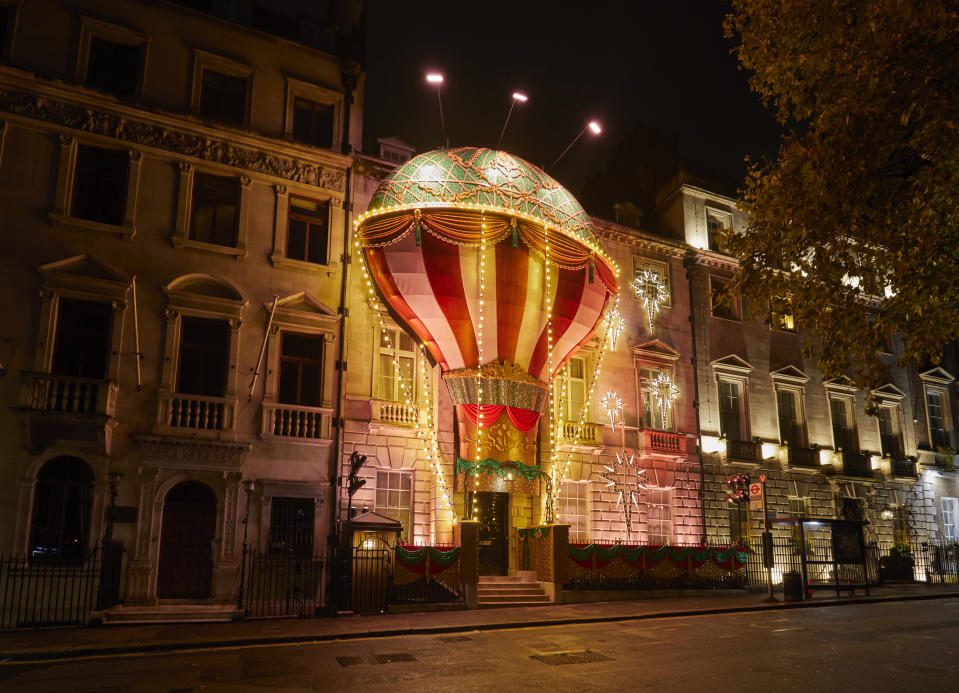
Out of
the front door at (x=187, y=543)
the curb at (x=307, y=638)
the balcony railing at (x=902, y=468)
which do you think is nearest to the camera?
the curb at (x=307, y=638)

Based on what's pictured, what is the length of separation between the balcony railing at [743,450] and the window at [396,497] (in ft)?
41.2

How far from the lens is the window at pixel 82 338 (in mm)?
16562

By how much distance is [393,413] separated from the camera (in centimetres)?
1967

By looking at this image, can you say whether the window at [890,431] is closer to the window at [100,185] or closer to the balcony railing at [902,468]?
the balcony railing at [902,468]

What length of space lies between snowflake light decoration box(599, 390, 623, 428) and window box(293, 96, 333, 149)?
39.7ft

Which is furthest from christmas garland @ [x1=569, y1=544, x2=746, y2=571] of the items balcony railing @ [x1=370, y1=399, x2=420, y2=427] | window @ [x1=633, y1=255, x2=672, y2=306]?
window @ [x1=633, y1=255, x2=672, y2=306]

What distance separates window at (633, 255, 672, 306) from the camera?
25891mm

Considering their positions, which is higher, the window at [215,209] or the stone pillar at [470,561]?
the window at [215,209]

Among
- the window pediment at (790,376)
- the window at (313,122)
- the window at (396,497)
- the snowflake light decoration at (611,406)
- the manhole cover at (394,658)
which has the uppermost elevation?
the window at (313,122)

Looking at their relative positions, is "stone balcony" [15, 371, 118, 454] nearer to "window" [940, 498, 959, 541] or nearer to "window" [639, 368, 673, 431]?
"window" [639, 368, 673, 431]

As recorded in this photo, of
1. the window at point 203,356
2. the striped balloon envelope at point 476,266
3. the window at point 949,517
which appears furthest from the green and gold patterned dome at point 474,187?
the window at point 949,517

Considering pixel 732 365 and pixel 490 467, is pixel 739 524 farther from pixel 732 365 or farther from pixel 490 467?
pixel 490 467

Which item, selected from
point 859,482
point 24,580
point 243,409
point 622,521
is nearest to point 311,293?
point 243,409

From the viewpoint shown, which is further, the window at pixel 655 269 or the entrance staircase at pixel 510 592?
the window at pixel 655 269
